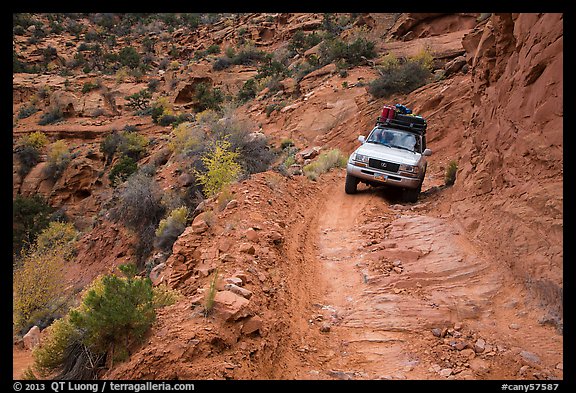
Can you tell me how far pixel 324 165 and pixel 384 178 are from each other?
4198 millimetres

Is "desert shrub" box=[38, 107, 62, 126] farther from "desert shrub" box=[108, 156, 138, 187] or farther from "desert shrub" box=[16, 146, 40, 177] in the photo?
"desert shrub" box=[108, 156, 138, 187]

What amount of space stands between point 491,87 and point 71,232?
62.2 ft

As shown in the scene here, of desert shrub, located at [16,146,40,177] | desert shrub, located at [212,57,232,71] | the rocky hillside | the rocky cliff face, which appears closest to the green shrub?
the rocky hillside

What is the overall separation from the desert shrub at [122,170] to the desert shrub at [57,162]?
4722 mm

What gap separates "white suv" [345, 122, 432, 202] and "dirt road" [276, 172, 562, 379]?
2.01m

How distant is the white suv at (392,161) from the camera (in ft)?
31.4

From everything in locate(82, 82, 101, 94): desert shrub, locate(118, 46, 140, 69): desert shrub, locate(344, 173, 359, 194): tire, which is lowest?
locate(82, 82, 101, 94): desert shrub

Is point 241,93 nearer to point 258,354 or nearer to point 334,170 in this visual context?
point 334,170

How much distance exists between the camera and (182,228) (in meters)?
10.5

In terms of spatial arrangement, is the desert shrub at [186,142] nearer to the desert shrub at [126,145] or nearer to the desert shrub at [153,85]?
the desert shrub at [126,145]

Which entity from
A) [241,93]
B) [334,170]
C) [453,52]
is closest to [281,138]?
[334,170]

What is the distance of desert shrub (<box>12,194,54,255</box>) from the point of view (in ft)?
64.9

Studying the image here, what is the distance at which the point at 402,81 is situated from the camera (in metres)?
18.4

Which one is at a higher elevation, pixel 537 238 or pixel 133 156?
pixel 537 238
